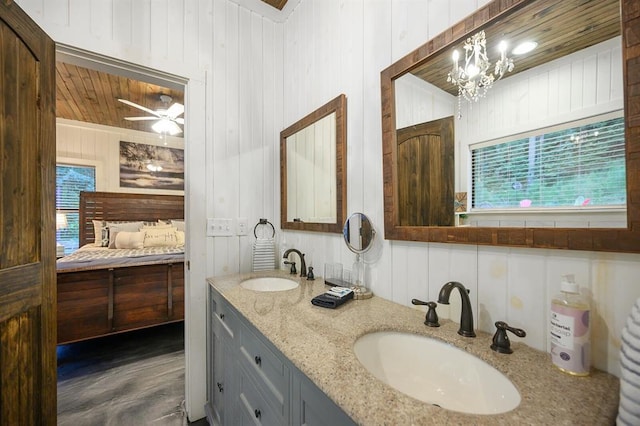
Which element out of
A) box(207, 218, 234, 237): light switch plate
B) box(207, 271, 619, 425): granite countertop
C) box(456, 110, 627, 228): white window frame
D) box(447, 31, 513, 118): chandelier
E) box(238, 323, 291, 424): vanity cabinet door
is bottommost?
box(238, 323, 291, 424): vanity cabinet door

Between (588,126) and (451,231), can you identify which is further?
(451,231)

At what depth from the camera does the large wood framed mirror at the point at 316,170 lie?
1.39 metres

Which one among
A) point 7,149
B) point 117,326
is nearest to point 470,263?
point 7,149

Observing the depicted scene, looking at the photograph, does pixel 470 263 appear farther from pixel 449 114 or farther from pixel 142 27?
pixel 142 27

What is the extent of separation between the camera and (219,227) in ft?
5.72

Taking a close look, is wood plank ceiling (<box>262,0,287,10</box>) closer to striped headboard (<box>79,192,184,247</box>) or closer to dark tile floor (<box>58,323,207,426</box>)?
dark tile floor (<box>58,323,207,426</box>)

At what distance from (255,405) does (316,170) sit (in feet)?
3.87

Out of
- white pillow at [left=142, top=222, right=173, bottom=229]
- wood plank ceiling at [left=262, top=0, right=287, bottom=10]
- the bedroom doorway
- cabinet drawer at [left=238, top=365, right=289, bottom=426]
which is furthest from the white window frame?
white pillow at [left=142, top=222, right=173, bottom=229]

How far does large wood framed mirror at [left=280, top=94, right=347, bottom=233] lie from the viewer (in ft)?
4.57

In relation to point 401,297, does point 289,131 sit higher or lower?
higher

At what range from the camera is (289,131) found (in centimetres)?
184

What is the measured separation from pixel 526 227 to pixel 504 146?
0.24m

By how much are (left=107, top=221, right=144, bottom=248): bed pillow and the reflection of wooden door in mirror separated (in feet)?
13.7

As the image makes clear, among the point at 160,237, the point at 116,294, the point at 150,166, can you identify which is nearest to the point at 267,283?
the point at 116,294
